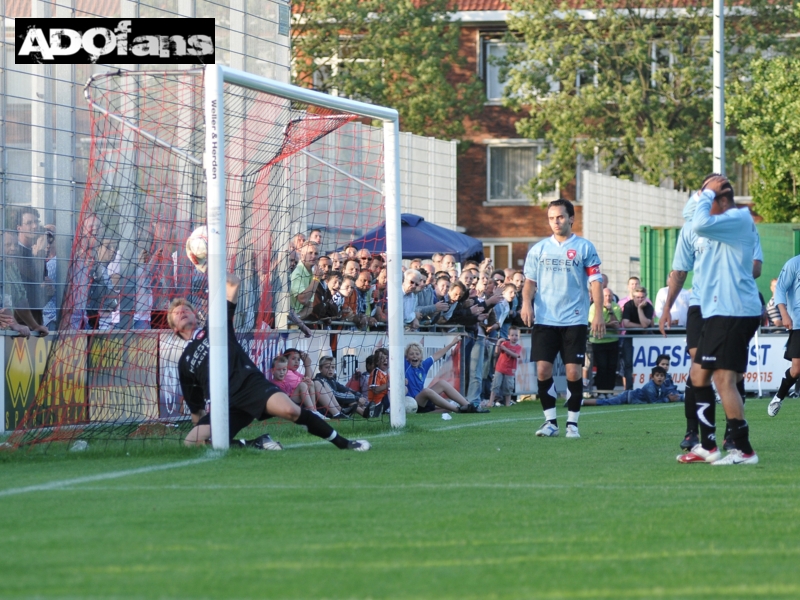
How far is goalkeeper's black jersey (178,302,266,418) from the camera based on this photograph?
A: 1025 cm

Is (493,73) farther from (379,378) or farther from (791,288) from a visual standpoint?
(379,378)

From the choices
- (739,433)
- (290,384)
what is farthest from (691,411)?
(290,384)

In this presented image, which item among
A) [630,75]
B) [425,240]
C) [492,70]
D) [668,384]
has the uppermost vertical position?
[492,70]

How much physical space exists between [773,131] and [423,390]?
2423 cm

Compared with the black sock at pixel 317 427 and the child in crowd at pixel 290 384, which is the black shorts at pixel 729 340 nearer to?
the black sock at pixel 317 427

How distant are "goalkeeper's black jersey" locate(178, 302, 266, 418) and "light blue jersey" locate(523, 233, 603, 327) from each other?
298cm

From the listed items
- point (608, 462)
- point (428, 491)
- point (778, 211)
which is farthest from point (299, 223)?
point (778, 211)

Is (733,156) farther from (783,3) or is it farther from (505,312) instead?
(505,312)

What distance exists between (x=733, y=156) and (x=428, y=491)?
40484 millimetres

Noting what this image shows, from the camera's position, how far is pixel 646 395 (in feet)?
68.7

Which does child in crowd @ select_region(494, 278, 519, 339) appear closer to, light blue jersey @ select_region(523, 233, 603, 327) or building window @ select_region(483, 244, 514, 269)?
light blue jersey @ select_region(523, 233, 603, 327)

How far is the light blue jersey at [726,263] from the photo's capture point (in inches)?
363

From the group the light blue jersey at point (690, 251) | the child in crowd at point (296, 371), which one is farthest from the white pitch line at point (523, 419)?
the light blue jersey at point (690, 251)

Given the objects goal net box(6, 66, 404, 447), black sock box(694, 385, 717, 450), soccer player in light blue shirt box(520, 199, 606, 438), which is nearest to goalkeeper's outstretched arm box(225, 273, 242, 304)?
goal net box(6, 66, 404, 447)
